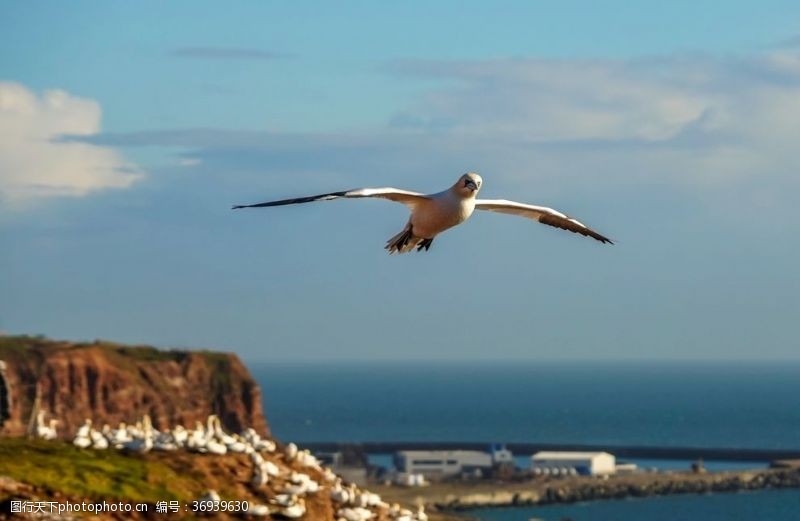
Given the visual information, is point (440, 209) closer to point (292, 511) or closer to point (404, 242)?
point (404, 242)

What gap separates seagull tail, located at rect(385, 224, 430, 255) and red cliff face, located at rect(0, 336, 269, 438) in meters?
67.9

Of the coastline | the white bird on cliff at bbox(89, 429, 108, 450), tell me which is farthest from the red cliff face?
the white bird on cliff at bbox(89, 429, 108, 450)

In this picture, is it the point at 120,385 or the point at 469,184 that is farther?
the point at 120,385

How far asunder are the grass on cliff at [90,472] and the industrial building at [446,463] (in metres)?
87.9

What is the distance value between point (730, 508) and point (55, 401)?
50599mm

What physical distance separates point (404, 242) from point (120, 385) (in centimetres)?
7781

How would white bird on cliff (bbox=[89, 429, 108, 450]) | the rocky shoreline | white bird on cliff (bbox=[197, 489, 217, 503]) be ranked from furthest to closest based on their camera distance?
the rocky shoreline, white bird on cliff (bbox=[89, 429, 108, 450]), white bird on cliff (bbox=[197, 489, 217, 503])

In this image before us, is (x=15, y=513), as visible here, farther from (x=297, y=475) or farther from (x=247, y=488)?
(x=297, y=475)

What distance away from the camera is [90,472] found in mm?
33531

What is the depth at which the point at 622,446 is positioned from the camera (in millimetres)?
175750

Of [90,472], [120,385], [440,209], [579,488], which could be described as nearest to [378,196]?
[440,209]

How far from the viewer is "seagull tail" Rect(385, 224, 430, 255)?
71.3 ft

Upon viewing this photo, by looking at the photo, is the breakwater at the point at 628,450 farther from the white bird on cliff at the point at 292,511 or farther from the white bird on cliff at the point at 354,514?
the white bird on cliff at the point at 292,511

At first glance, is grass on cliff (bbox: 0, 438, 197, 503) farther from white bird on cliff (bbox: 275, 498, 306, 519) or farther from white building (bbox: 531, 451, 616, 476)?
white building (bbox: 531, 451, 616, 476)
